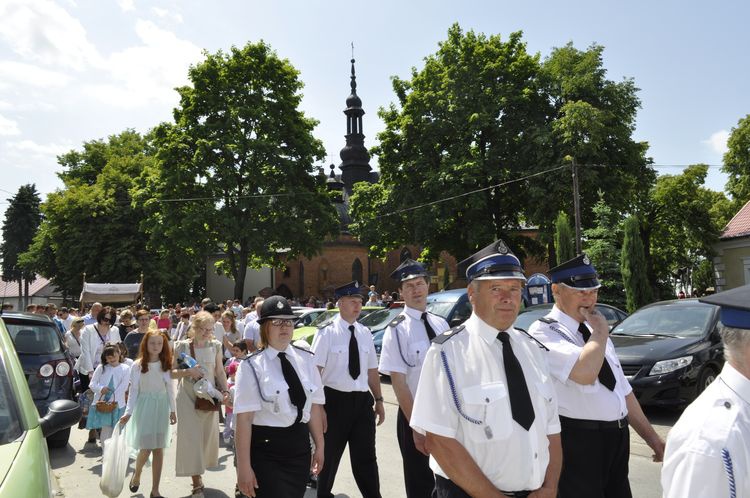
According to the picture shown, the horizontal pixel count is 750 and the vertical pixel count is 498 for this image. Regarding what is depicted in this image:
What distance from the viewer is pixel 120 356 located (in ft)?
28.2

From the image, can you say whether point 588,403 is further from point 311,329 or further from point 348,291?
point 311,329

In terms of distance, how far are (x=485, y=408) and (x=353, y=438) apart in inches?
119

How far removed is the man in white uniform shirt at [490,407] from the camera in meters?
2.52

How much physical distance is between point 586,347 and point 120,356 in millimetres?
7087

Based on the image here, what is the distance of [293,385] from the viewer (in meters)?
4.06

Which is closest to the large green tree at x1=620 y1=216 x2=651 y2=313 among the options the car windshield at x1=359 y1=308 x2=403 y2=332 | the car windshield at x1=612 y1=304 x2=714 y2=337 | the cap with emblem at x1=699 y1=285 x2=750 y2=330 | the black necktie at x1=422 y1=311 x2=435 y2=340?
the car windshield at x1=359 y1=308 x2=403 y2=332

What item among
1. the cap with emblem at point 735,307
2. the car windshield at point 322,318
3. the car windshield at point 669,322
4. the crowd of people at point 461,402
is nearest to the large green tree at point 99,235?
the car windshield at point 322,318

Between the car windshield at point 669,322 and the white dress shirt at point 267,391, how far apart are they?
767 centimetres

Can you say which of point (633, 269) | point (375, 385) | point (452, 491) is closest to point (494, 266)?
point (452, 491)

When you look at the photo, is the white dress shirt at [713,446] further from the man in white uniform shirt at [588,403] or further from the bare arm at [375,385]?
the bare arm at [375,385]

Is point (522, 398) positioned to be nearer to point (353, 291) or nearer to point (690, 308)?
point (353, 291)

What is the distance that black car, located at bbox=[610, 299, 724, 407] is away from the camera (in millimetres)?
8672

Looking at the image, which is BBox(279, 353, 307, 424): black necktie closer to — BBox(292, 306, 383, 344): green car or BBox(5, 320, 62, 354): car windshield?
BBox(5, 320, 62, 354): car windshield

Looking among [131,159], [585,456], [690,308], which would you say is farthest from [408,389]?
[131,159]
